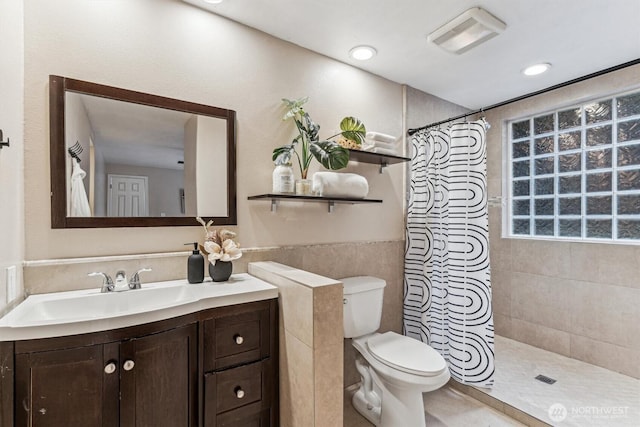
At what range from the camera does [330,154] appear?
1825 mm

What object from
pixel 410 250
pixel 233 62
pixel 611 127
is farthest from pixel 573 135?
pixel 233 62

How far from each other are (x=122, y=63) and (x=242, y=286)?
4.00 ft

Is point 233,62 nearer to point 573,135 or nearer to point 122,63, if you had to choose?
point 122,63

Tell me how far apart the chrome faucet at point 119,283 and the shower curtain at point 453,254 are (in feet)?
6.26

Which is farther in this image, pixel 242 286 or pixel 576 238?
pixel 576 238

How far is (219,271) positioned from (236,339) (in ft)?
1.20

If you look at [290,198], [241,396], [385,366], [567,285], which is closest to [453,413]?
[385,366]

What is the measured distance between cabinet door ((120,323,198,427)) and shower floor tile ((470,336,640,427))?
6.21 feet

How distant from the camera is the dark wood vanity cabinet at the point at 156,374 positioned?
976 mm

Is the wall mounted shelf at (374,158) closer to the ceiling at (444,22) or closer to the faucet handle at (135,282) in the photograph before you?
the ceiling at (444,22)

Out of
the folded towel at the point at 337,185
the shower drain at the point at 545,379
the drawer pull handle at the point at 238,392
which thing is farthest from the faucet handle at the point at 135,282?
the shower drain at the point at 545,379

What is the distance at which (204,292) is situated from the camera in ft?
4.51

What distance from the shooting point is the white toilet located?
5.32ft

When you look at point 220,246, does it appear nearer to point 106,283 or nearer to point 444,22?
point 106,283
